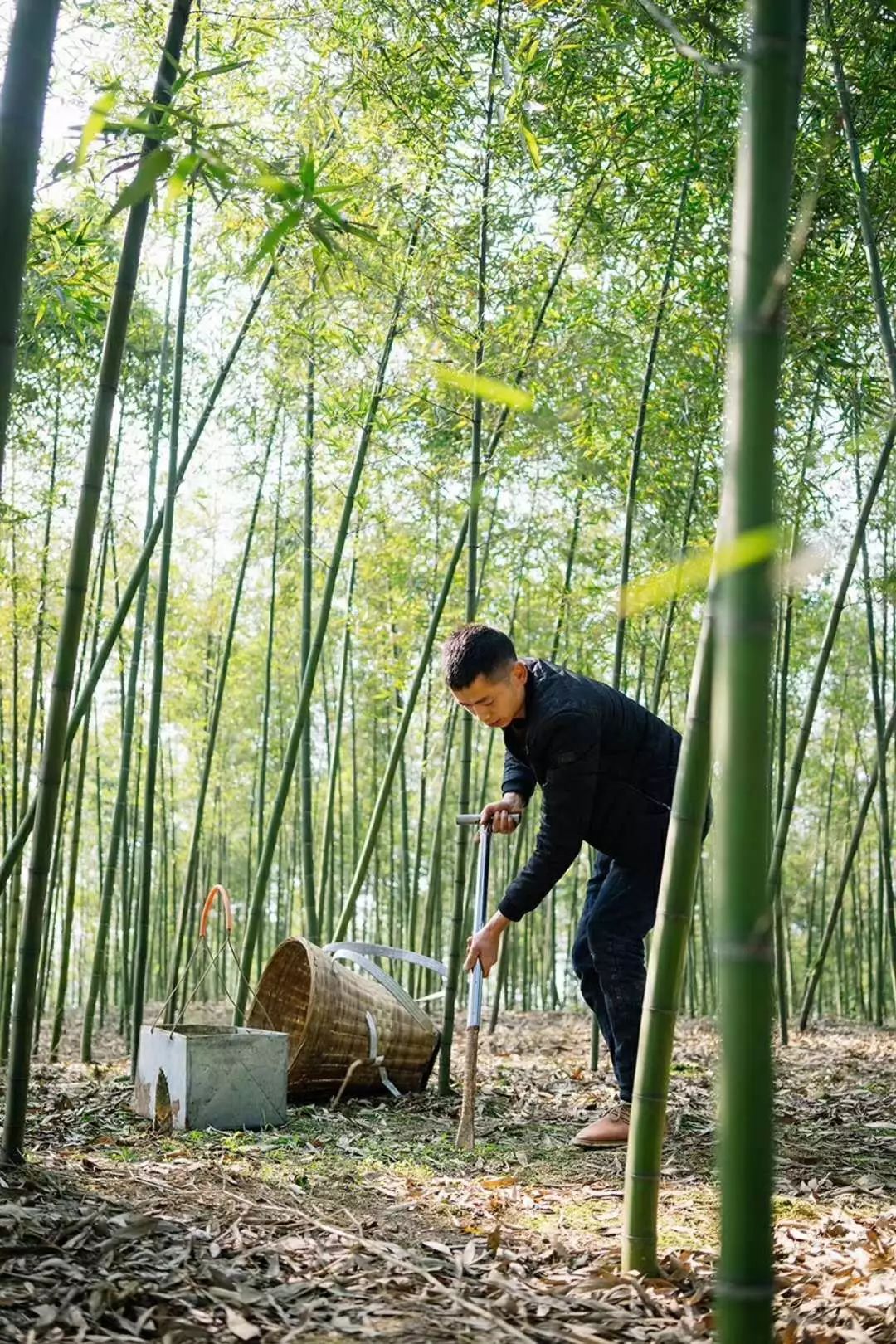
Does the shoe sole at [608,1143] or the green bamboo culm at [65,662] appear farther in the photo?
the shoe sole at [608,1143]

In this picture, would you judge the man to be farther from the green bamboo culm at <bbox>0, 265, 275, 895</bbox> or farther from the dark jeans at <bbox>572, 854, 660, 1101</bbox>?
the green bamboo culm at <bbox>0, 265, 275, 895</bbox>

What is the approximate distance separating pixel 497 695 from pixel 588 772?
0.99 feet

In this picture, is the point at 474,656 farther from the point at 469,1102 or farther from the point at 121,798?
the point at 121,798

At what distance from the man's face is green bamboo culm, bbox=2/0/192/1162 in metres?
1.01

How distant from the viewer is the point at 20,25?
5.47ft

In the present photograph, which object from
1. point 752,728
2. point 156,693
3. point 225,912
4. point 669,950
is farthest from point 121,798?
point 752,728

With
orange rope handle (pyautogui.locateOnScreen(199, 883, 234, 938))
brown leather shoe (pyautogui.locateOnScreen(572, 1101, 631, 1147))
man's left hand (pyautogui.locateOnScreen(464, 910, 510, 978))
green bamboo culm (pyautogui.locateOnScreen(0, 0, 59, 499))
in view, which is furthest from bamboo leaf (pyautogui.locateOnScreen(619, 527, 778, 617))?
orange rope handle (pyautogui.locateOnScreen(199, 883, 234, 938))

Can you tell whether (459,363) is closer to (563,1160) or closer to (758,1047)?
(563,1160)

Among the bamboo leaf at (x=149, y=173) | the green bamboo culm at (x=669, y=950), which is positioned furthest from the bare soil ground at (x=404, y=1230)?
the bamboo leaf at (x=149, y=173)

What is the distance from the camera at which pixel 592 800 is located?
2.98m

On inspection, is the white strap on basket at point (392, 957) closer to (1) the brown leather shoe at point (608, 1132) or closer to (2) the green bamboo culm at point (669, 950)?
(1) the brown leather shoe at point (608, 1132)

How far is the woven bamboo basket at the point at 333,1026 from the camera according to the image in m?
3.90

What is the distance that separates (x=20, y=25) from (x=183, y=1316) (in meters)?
1.86

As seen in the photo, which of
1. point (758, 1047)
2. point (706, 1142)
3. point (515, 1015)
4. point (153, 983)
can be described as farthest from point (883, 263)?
point (153, 983)
